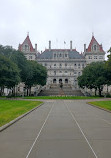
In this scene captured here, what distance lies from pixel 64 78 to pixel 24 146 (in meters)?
99.3

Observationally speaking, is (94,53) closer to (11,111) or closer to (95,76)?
(95,76)

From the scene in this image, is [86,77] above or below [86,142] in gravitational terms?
above

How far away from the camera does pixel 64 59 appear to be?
11200 cm

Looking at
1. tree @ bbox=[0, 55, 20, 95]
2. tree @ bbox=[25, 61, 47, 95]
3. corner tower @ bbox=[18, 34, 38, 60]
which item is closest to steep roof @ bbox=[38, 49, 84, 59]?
corner tower @ bbox=[18, 34, 38, 60]

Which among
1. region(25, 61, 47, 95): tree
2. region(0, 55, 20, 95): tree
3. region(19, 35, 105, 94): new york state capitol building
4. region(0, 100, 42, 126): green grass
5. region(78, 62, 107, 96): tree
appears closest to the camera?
region(0, 100, 42, 126): green grass

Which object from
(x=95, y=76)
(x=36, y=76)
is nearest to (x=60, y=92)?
(x=36, y=76)

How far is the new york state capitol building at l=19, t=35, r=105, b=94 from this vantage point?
10762 centimetres

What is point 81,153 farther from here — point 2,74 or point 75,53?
point 75,53

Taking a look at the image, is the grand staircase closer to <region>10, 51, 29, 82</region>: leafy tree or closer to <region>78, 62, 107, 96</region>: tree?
<region>78, 62, 107, 96</region>: tree

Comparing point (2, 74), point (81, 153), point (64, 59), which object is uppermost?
point (64, 59)

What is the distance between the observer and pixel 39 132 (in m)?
10.7

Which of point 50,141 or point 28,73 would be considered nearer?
point 50,141

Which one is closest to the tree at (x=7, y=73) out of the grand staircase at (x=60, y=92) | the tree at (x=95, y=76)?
the grand staircase at (x=60, y=92)

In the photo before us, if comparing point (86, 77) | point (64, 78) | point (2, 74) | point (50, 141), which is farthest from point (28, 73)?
point (50, 141)
